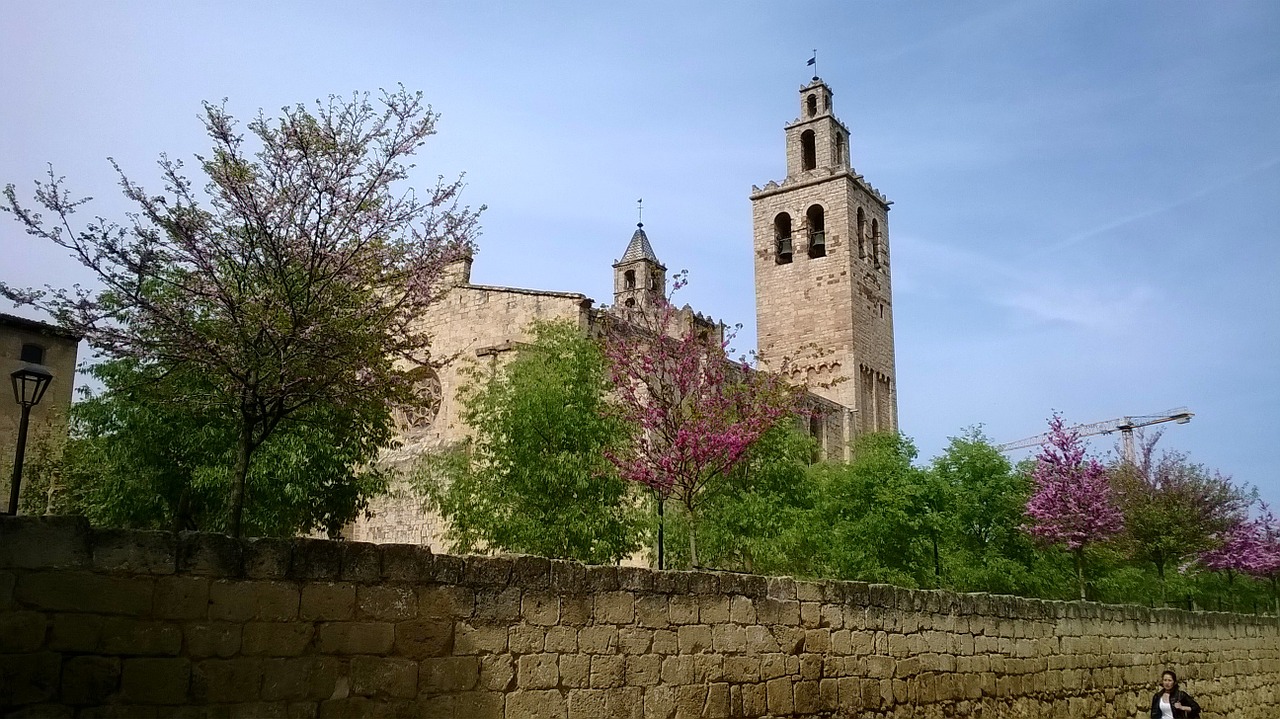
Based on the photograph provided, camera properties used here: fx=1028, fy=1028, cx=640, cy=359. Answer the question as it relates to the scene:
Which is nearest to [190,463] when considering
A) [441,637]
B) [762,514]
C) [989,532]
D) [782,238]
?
[762,514]

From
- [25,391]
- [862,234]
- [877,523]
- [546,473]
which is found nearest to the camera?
[25,391]

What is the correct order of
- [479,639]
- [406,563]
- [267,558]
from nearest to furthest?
[267,558], [406,563], [479,639]

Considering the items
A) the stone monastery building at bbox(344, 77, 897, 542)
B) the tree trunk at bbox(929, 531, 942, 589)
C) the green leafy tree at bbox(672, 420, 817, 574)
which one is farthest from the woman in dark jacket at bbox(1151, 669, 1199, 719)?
the stone monastery building at bbox(344, 77, 897, 542)

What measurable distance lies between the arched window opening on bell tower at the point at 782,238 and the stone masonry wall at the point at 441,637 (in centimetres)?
3551

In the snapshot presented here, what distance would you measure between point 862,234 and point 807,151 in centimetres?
486

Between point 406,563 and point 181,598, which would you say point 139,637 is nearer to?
point 181,598

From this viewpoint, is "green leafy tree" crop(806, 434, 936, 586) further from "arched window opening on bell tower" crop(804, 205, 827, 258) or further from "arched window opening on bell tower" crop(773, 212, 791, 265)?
"arched window opening on bell tower" crop(773, 212, 791, 265)

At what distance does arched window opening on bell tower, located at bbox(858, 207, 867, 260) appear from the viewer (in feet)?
150

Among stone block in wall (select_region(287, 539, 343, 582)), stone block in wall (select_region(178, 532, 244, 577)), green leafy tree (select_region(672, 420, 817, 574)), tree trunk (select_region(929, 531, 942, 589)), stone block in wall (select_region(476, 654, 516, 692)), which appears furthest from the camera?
tree trunk (select_region(929, 531, 942, 589))

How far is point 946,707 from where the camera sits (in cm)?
1091

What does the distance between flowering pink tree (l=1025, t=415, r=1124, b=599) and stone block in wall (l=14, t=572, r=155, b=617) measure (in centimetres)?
1933

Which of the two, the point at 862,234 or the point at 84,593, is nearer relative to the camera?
the point at 84,593

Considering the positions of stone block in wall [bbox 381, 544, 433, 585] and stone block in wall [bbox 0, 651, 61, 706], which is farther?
stone block in wall [bbox 381, 544, 433, 585]

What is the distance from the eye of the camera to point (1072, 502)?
69.7 ft
